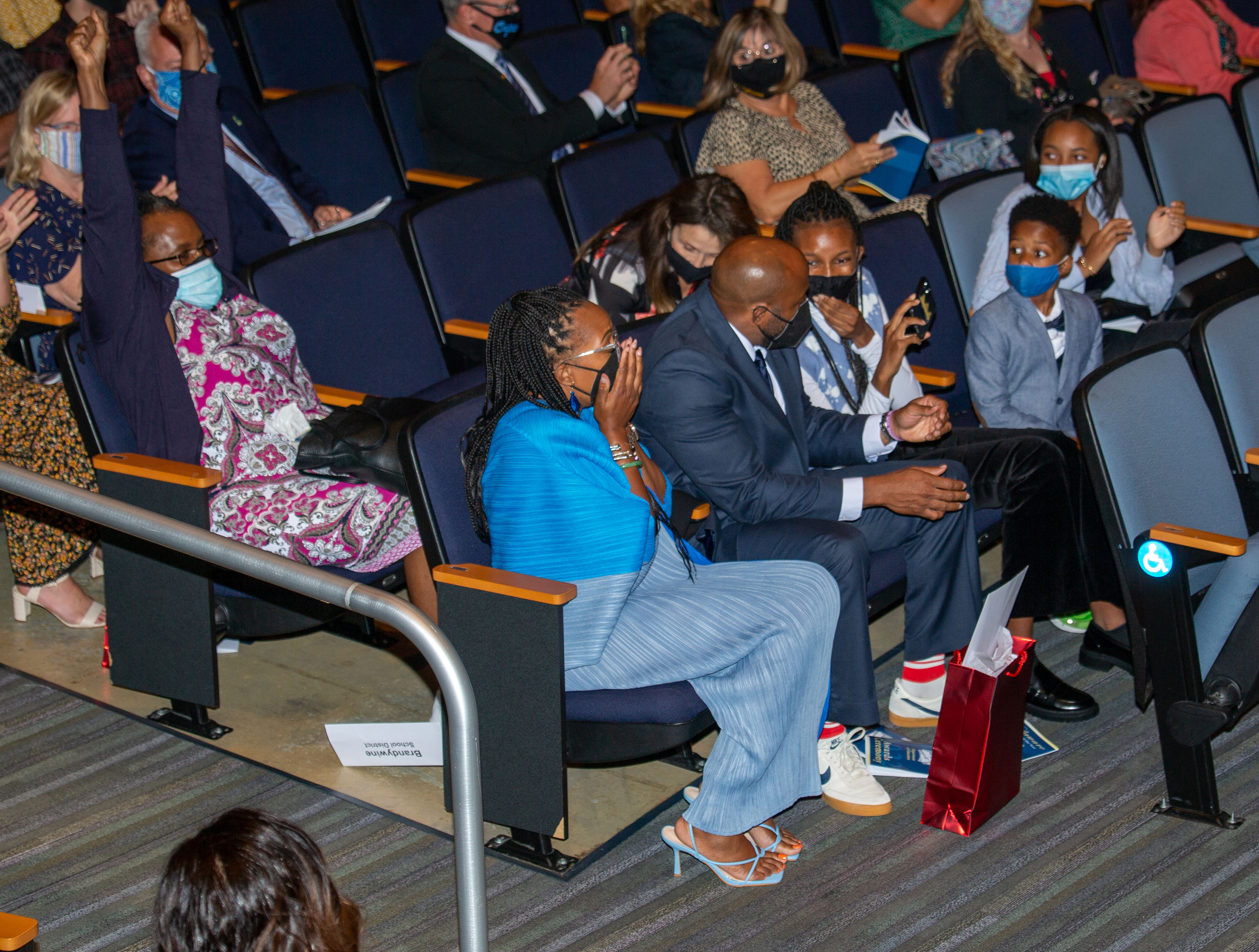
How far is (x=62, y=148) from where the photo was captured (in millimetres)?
3473

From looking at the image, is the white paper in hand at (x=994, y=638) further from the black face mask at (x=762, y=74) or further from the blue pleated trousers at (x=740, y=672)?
the black face mask at (x=762, y=74)

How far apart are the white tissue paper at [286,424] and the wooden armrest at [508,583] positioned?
741 mm

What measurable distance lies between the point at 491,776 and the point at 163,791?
2.40 feet

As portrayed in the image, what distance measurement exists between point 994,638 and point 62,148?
8.19ft

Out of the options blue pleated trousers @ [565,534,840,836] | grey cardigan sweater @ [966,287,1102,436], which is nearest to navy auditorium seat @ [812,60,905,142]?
grey cardigan sweater @ [966,287,1102,436]

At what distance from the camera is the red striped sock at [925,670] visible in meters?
2.99

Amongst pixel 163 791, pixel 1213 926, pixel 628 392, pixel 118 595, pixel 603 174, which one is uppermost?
pixel 603 174

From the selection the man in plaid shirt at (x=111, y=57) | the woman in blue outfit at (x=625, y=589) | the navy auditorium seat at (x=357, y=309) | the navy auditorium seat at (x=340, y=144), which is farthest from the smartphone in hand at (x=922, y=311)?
the man in plaid shirt at (x=111, y=57)

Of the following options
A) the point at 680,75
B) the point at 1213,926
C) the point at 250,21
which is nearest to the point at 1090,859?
the point at 1213,926

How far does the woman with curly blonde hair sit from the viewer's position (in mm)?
4879

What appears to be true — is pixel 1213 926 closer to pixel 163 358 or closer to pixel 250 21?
pixel 163 358

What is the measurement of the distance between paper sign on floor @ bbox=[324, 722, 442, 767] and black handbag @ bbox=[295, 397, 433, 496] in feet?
1.56

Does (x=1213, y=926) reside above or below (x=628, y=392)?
below

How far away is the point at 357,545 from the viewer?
9.37 ft
